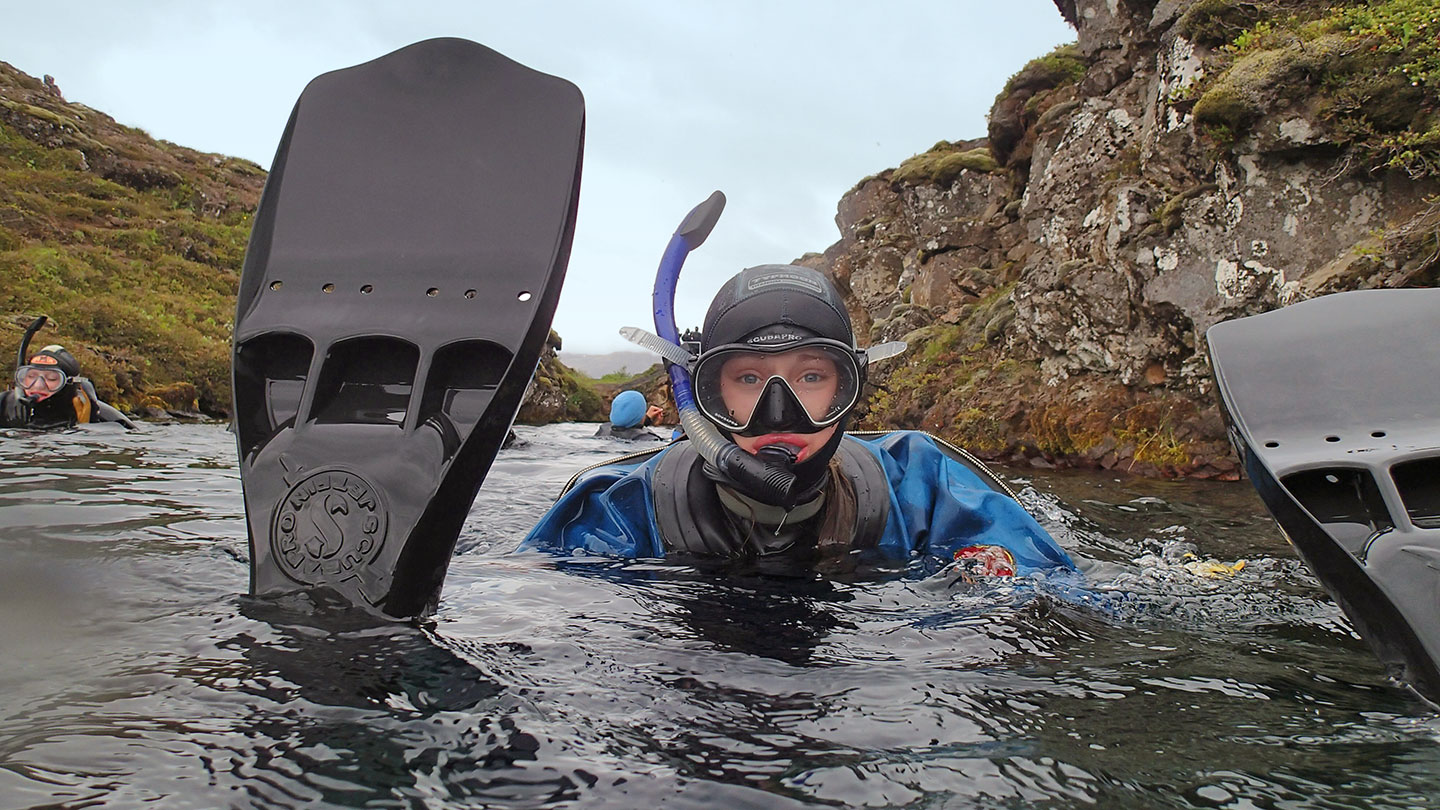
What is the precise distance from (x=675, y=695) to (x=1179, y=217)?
29.4ft

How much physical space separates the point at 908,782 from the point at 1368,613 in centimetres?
106

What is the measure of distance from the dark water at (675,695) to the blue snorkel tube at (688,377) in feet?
1.07

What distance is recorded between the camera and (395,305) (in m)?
1.99

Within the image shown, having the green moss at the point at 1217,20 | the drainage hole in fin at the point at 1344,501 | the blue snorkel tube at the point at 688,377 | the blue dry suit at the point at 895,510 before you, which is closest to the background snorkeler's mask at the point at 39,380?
→ the blue dry suit at the point at 895,510

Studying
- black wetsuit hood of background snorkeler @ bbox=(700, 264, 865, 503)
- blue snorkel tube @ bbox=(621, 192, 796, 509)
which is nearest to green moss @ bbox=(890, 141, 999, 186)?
blue snorkel tube @ bbox=(621, 192, 796, 509)

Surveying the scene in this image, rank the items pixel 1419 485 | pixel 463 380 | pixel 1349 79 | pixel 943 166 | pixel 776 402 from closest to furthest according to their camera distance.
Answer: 1. pixel 1419 485
2. pixel 463 380
3. pixel 776 402
4. pixel 1349 79
5. pixel 943 166

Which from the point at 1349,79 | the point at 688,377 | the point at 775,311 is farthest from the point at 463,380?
the point at 1349,79

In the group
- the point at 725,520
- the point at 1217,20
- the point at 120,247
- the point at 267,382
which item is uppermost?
the point at 120,247

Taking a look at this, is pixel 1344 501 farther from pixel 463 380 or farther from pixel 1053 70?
pixel 1053 70

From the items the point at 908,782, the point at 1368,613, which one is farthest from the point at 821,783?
the point at 1368,613

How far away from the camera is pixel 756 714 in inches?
53.9

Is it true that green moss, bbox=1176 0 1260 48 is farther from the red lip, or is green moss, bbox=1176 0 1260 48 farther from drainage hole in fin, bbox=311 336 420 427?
drainage hole in fin, bbox=311 336 420 427

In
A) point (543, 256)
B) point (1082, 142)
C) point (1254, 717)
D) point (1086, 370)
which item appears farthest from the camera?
point (1082, 142)

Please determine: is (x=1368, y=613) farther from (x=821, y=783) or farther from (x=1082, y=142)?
(x=1082, y=142)
